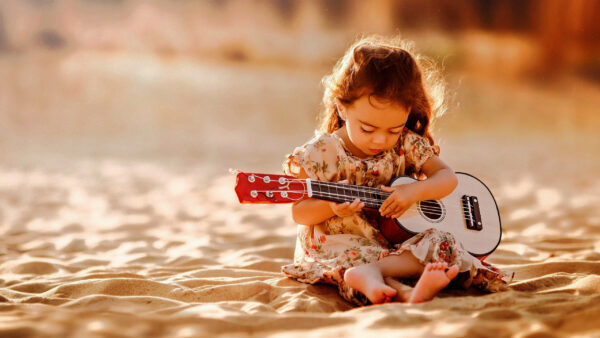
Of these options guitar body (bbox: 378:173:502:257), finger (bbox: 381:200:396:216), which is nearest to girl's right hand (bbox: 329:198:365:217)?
finger (bbox: 381:200:396:216)

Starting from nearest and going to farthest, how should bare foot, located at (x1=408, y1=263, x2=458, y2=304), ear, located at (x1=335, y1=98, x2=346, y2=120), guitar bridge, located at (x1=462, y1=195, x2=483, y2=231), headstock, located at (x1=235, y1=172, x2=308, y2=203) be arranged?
bare foot, located at (x1=408, y1=263, x2=458, y2=304) → headstock, located at (x1=235, y1=172, x2=308, y2=203) → ear, located at (x1=335, y1=98, x2=346, y2=120) → guitar bridge, located at (x1=462, y1=195, x2=483, y2=231)

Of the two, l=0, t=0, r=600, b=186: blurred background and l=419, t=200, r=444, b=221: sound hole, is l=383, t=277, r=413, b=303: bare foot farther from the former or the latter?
l=0, t=0, r=600, b=186: blurred background

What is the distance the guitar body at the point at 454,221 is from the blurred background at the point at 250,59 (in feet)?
36.2

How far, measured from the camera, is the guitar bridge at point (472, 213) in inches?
106

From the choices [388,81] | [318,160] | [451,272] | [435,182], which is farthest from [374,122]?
[451,272]

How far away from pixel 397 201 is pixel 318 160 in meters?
0.38

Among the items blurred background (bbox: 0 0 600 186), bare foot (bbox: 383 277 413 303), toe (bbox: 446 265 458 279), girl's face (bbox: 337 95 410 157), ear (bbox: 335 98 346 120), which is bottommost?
bare foot (bbox: 383 277 413 303)

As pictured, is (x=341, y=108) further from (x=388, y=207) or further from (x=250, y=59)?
(x=250, y=59)

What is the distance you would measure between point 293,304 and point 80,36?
50.5ft

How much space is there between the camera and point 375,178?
2.63 m

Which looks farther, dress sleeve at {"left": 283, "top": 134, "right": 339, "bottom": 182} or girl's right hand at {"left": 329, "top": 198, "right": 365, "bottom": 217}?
dress sleeve at {"left": 283, "top": 134, "right": 339, "bottom": 182}

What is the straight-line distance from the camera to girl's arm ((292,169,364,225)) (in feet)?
7.77

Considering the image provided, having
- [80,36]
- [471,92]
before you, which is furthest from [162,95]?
[471,92]

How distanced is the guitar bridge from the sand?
0.32m
